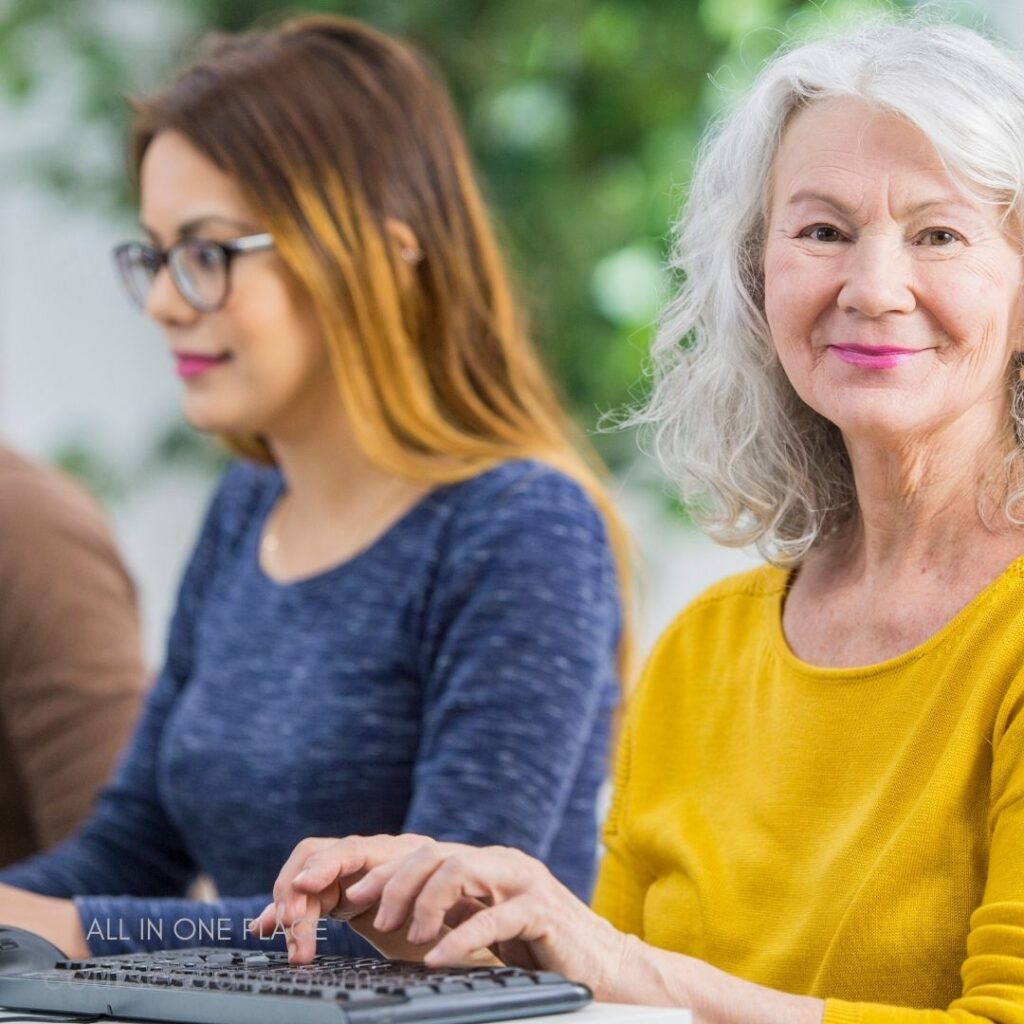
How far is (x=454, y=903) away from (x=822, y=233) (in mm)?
479

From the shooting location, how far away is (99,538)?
1.98 meters

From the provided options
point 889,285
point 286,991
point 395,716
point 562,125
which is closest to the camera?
point 286,991

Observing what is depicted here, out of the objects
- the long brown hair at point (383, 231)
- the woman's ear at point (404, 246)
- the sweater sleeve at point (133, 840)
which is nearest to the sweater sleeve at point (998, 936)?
the long brown hair at point (383, 231)

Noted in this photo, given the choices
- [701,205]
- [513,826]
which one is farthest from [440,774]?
[701,205]

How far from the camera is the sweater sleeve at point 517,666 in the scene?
147 centimetres

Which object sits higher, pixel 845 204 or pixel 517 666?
pixel 845 204

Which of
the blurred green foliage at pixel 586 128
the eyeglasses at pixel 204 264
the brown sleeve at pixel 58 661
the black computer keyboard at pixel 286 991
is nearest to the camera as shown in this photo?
the black computer keyboard at pixel 286 991

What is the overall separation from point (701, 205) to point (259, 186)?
57cm

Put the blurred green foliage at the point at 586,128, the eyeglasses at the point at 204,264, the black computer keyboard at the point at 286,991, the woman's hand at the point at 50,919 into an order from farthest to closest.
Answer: the blurred green foliage at the point at 586,128 → the eyeglasses at the point at 204,264 → the woman's hand at the point at 50,919 → the black computer keyboard at the point at 286,991

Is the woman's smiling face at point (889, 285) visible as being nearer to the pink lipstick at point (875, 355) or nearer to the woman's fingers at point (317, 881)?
the pink lipstick at point (875, 355)

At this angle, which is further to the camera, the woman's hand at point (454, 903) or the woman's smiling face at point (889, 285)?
the woman's smiling face at point (889, 285)

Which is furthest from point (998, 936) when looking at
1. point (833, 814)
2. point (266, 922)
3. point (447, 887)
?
point (266, 922)

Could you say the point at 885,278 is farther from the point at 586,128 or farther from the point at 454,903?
the point at 586,128

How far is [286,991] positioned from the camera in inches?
32.2
